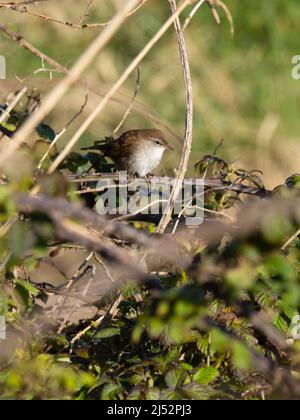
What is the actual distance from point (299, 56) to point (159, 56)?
1565 mm

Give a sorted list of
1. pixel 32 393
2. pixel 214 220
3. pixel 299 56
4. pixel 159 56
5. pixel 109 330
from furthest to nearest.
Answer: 1. pixel 159 56
2. pixel 299 56
3. pixel 214 220
4. pixel 109 330
5. pixel 32 393

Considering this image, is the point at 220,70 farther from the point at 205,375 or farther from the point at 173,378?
the point at 173,378

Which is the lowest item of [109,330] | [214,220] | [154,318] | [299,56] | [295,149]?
[154,318]

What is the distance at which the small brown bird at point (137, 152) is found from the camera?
5887 mm

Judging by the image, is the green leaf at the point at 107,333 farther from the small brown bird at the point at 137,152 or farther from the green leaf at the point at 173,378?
the small brown bird at the point at 137,152

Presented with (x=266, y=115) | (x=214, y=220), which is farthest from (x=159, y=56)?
(x=214, y=220)

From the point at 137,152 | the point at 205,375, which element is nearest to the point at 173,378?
the point at 205,375

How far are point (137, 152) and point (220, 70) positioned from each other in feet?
10.5

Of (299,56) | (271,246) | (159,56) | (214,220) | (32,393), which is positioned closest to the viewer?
(271,246)

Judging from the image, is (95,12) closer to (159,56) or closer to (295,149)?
(159,56)

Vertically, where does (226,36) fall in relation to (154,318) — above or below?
above

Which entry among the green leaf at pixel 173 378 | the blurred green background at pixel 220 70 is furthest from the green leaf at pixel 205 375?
the blurred green background at pixel 220 70

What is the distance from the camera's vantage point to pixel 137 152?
592 centimetres

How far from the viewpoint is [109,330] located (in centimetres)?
287
